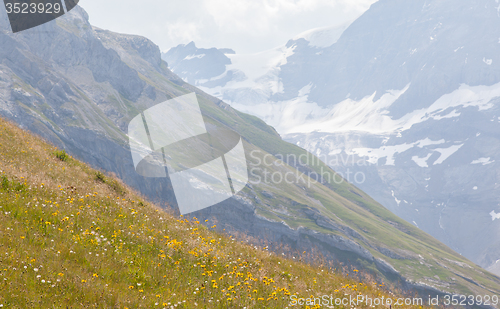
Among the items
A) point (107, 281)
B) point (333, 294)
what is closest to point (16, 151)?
point (107, 281)

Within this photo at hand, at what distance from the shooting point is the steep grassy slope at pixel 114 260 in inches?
251

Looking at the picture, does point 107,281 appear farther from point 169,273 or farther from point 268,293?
point 268,293

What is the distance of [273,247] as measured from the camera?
14.0 metres

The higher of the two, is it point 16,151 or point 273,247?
point 16,151

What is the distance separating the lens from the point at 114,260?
7945 mm

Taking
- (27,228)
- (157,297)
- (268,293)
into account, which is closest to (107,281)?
(157,297)

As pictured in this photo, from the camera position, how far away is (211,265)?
937 centimetres

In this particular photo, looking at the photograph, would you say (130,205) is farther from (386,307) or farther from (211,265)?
(386,307)

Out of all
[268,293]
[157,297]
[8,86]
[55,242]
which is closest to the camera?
[157,297]

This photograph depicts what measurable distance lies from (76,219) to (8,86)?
24491 centimetres

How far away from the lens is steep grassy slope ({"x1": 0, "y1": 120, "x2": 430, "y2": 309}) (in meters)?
6.37

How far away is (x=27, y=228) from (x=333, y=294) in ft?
29.3

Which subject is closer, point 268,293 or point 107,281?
point 107,281

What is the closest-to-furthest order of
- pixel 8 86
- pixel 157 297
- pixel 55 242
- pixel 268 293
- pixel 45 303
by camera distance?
pixel 45 303 → pixel 157 297 → pixel 55 242 → pixel 268 293 → pixel 8 86
